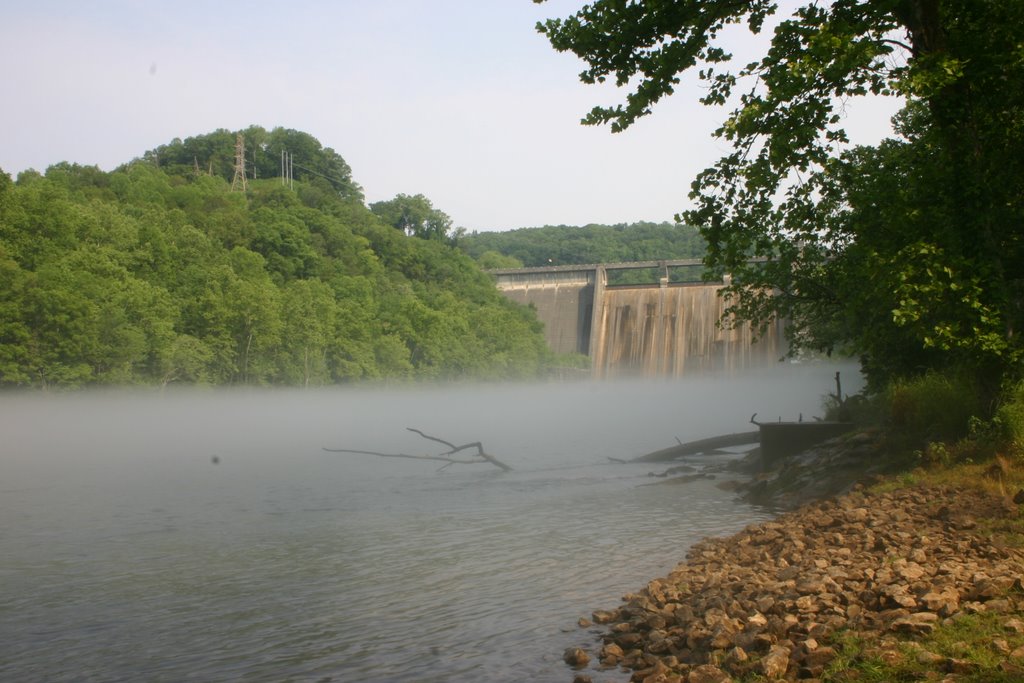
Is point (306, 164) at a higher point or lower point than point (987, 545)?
higher

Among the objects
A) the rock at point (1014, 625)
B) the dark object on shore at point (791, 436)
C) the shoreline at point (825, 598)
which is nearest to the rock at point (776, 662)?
the shoreline at point (825, 598)

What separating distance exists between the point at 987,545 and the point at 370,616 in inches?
284

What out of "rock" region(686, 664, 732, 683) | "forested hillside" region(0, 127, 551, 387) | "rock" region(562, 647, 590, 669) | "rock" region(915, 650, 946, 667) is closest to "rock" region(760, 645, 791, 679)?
"rock" region(686, 664, 732, 683)

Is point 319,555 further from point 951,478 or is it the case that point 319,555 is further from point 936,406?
point 936,406

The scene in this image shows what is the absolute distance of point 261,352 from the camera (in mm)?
76062

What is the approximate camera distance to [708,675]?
787cm

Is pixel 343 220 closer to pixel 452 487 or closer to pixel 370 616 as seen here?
pixel 452 487

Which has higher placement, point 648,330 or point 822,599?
point 822,599

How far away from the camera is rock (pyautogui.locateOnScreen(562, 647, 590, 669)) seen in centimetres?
973

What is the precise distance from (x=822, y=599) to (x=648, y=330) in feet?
315

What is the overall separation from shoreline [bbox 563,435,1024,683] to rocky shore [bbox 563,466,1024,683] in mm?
16

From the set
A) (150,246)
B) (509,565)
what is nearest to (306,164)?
(150,246)

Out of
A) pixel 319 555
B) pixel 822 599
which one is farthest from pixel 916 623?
pixel 319 555

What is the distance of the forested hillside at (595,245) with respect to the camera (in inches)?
6860
